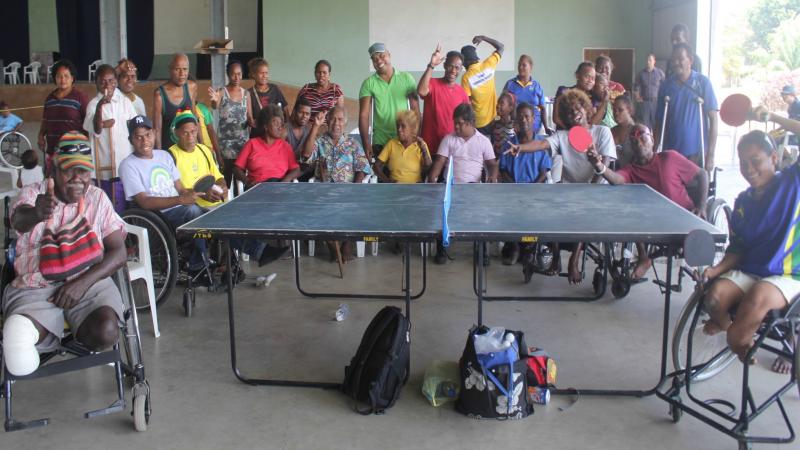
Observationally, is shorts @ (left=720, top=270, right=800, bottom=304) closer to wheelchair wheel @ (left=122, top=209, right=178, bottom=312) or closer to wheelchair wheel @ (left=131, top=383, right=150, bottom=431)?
wheelchair wheel @ (left=131, top=383, right=150, bottom=431)

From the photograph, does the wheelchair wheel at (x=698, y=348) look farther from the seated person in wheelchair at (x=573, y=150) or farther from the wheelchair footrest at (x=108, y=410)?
the wheelchair footrest at (x=108, y=410)

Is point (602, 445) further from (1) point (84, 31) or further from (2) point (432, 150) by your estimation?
(1) point (84, 31)

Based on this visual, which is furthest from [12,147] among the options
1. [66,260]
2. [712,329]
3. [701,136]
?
[712,329]

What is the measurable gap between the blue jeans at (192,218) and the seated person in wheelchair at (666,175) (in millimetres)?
2408

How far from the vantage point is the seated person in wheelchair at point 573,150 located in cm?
506

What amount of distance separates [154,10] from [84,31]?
171 cm

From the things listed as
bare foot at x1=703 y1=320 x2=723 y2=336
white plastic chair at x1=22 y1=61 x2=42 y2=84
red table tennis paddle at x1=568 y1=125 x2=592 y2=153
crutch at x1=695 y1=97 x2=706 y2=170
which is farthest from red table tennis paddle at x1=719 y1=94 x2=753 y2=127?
white plastic chair at x1=22 y1=61 x2=42 y2=84

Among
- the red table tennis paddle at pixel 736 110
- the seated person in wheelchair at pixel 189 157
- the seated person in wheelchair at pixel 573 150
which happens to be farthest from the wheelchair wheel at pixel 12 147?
the red table tennis paddle at pixel 736 110

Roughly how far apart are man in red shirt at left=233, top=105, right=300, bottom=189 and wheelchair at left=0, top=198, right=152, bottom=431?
2166 mm

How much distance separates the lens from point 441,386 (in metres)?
3.41

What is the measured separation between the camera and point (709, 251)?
9.71 feet

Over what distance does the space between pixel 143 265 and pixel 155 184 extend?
2.19 feet

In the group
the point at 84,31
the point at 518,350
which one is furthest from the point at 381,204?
the point at 84,31

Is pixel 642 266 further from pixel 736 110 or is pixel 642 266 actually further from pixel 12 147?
pixel 12 147
